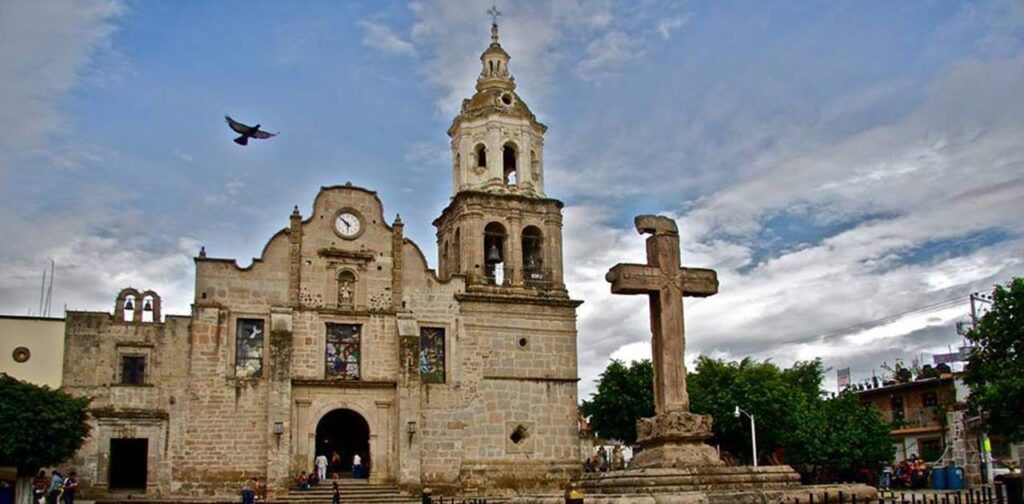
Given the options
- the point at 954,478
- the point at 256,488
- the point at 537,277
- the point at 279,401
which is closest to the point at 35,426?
the point at 256,488

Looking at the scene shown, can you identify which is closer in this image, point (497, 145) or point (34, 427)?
point (34, 427)

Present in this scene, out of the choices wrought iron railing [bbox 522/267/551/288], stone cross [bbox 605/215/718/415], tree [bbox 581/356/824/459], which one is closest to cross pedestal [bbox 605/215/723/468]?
stone cross [bbox 605/215/718/415]

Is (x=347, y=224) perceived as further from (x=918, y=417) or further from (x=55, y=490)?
(x=918, y=417)

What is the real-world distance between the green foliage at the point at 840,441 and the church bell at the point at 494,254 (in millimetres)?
13850

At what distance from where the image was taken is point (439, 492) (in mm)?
33250

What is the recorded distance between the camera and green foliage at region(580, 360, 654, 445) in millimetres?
44281

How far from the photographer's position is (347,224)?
116 feet

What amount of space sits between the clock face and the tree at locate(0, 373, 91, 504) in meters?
10.7

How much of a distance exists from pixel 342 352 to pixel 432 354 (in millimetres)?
3205

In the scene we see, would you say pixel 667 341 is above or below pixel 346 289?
below

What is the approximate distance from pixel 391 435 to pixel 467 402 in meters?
2.91

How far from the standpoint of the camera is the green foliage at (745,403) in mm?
41344

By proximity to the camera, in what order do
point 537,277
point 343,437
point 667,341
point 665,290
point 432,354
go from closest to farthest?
point 667,341 → point 665,290 → point 432,354 → point 343,437 → point 537,277

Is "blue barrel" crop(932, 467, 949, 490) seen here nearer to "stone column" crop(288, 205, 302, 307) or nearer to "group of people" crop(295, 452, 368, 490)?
"group of people" crop(295, 452, 368, 490)
